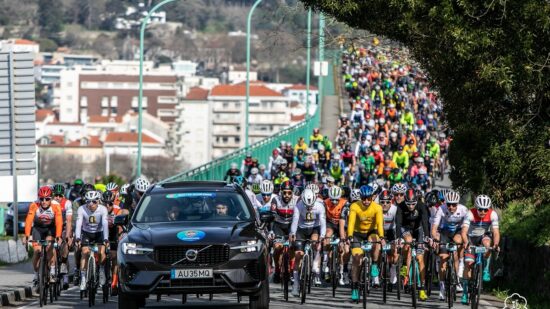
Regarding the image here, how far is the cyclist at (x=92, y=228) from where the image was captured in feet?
70.6

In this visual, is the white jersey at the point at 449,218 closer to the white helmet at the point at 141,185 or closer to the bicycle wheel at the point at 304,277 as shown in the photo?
the bicycle wheel at the point at 304,277

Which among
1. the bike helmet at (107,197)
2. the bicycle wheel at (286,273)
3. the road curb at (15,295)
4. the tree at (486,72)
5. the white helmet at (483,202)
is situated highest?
the tree at (486,72)

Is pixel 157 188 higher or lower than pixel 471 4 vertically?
lower

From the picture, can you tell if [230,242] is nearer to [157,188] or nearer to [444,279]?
[157,188]

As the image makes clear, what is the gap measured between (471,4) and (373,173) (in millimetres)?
19668

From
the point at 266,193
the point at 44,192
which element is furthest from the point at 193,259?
the point at 266,193

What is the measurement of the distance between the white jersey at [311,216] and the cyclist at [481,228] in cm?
237

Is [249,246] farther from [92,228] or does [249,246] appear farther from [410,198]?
[410,198]

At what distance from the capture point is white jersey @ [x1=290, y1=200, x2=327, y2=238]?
22.7 meters

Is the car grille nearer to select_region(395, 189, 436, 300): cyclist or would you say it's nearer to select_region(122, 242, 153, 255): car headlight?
select_region(122, 242, 153, 255): car headlight

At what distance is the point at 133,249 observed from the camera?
57.4 feet

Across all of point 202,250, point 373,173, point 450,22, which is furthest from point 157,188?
point 373,173

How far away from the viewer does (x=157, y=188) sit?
19.0m

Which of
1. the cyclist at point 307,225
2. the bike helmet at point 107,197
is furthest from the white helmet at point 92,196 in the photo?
the cyclist at point 307,225
